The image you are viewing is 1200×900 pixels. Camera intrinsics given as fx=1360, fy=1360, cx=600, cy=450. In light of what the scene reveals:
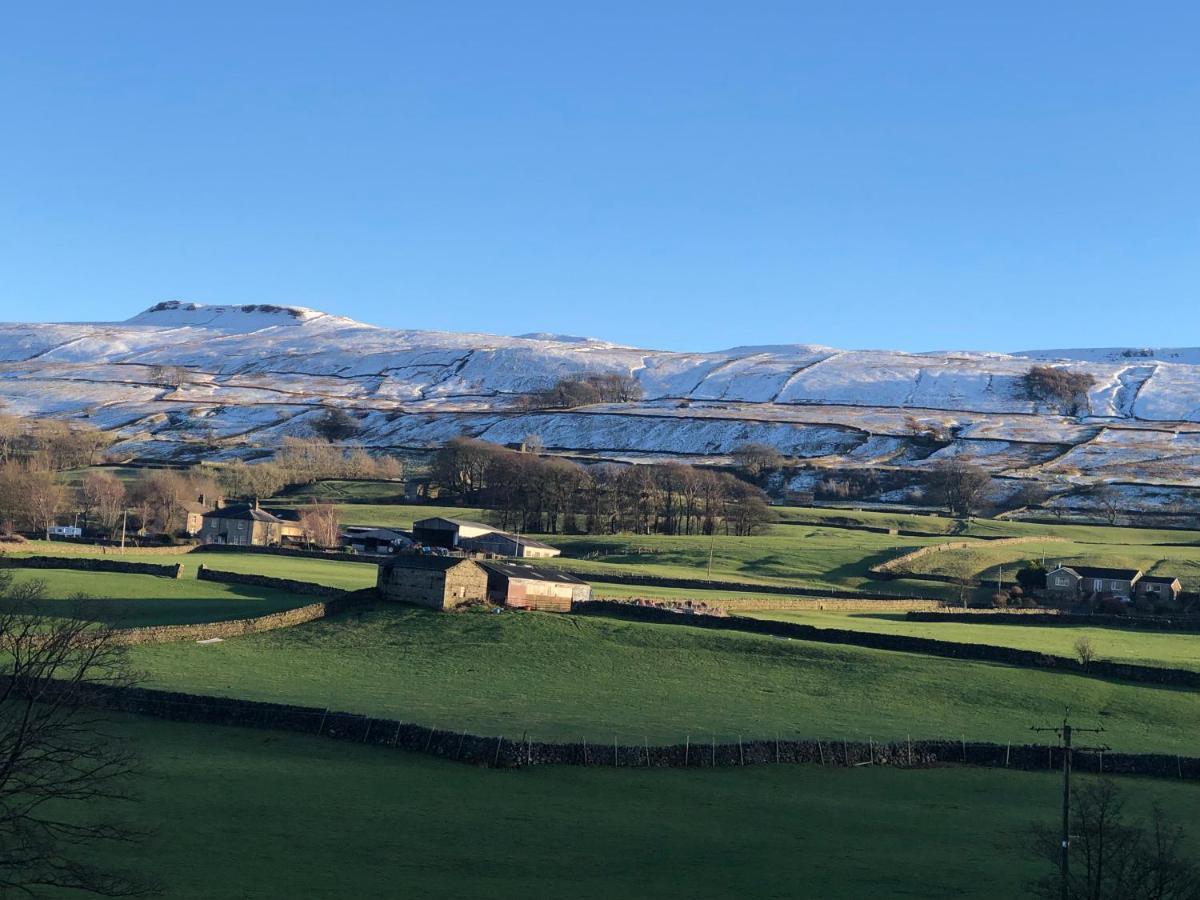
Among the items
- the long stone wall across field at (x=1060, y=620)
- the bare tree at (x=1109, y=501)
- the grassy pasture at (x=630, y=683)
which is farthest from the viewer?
the bare tree at (x=1109, y=501)

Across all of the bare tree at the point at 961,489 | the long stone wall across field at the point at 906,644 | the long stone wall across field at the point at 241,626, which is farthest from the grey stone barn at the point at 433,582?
the bare tree at the point at 961,489

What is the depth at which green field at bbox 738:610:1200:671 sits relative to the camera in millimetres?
57219

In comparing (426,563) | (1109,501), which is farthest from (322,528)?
(1109,501)

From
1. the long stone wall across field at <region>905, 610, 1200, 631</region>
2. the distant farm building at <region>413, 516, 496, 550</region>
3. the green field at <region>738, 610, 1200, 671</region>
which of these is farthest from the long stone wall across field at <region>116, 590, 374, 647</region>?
the distant farm building at <region>413, 516, 496, 550</region>

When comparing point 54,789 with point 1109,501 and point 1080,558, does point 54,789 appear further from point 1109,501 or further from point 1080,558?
point 1109,501

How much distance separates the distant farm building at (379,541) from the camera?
343 ft

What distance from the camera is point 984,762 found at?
3941 cm

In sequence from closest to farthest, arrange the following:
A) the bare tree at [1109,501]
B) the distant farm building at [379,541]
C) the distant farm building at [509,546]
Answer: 1. the distant farm building at [509,546]
2. the distant farm building at [379,541]
3. the bare tree at [1109,501]

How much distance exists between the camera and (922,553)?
3816 inches

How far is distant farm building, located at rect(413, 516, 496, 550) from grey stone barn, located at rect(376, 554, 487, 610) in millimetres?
38959

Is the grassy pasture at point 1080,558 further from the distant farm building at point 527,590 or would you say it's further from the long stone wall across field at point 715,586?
the distant farm building at point 527,590

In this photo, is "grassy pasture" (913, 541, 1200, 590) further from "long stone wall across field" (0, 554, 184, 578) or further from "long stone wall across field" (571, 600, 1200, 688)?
"long stone wall across field" (0, 554, 184, 578)

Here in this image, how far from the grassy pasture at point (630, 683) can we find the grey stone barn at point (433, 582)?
1.32 meters

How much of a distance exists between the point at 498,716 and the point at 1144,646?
114 ft
